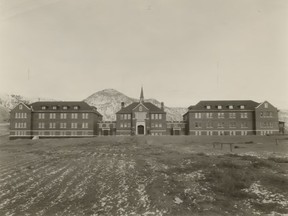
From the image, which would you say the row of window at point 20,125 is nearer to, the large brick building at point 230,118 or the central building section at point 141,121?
the central building section at point 141,121

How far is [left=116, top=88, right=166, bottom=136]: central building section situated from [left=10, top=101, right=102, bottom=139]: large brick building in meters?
8.39

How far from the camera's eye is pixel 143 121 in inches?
2667

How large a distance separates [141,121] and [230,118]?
2369 centimetres

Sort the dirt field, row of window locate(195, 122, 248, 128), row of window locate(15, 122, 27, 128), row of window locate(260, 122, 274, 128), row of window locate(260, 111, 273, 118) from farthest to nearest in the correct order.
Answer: row of window locate(15, 122, 27, 128), row of window locate(195, 122, 248, 128), row of window locate(260, 111, 273, 118), row of window locate(260, 122, 274, 128), the dirt field

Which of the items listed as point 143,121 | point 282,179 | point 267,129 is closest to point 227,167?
point 282,179

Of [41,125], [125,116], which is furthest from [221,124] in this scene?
[41,125]

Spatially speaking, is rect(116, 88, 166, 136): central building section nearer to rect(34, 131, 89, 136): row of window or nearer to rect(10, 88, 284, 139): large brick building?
rect(10, 88, 284, 139): large brick building

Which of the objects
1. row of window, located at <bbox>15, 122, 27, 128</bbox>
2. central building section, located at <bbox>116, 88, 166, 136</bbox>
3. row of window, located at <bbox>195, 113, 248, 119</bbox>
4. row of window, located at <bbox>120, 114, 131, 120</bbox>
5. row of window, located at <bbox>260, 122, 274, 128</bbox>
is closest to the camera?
row of window, located at <bbox>260, 122, 274, 128</bbox>

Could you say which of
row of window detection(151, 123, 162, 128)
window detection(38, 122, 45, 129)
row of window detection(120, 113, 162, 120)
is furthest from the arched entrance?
window detection(38, 122, 45, 129)

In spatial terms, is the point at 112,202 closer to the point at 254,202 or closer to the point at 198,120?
the point at 254,202

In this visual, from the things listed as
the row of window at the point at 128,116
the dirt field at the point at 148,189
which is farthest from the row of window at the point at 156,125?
the dirt field at the point at 148,189

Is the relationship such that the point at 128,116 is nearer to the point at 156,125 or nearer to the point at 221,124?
the point at 156,125

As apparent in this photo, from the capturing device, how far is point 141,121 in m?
67.8

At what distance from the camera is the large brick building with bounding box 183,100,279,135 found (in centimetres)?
6688
